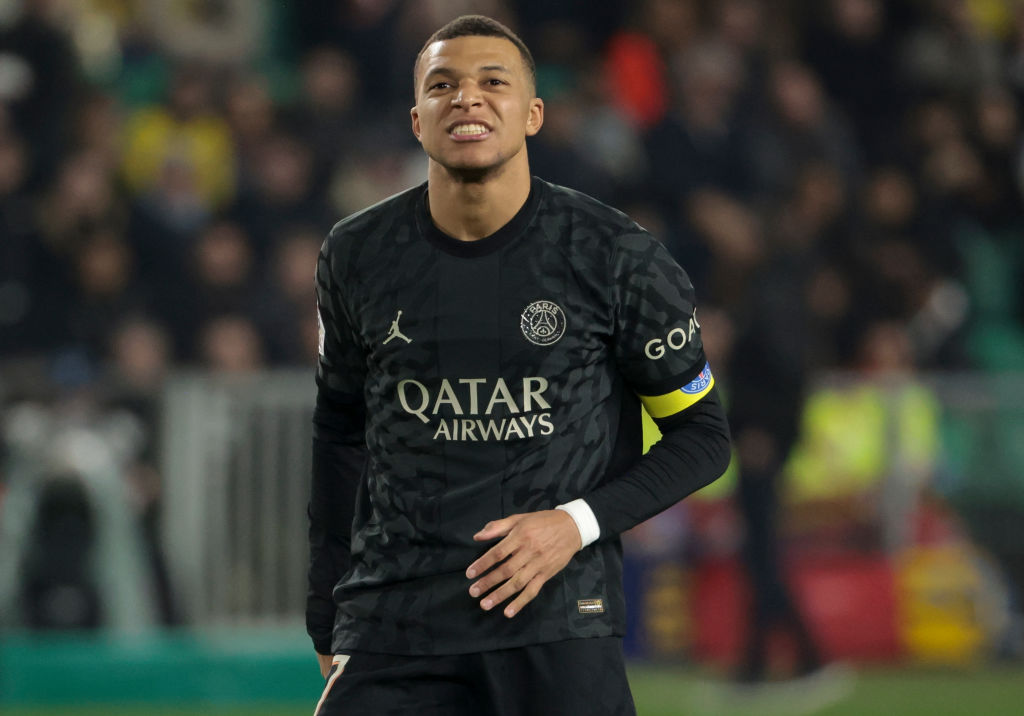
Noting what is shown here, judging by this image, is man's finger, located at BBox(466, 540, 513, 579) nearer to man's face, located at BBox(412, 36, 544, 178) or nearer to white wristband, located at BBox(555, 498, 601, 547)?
white wristband, located at BBox(555, 498, 601, 547)

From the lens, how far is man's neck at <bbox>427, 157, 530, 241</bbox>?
3890 mm

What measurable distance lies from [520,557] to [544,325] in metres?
0.52

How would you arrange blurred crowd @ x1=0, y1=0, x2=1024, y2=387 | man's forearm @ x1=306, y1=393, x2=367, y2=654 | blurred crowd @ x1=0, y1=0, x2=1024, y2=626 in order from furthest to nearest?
blurred crowd @ x1=0, y1=0, x2=1024, y2=387 < blurred crowd @ x1=0, y1=0, x2=1024, y2=626 < man's forearm @ x1=306, y1=393, x2=367, y2=654

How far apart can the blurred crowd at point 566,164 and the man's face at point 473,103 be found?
5663 mm

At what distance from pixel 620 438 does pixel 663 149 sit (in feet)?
26.9

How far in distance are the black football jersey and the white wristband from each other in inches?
2.3

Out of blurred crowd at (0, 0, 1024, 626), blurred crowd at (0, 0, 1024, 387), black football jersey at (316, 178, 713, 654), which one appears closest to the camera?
black football jersey at (316, 178, 713, 654)

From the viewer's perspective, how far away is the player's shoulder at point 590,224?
3.88 metres

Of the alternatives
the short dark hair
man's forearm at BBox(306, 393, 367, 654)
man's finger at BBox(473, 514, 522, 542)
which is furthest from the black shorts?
the short dark hair

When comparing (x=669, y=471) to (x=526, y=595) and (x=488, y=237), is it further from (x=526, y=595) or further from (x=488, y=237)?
(x=488, y=237)

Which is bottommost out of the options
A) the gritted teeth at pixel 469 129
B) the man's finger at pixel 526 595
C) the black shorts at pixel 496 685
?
the black shorts at pixel 496 685

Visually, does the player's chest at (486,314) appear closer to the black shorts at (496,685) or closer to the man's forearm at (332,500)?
the man's forearm at (332,500)

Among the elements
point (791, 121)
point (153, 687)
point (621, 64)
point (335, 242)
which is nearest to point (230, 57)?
point (621, 64)

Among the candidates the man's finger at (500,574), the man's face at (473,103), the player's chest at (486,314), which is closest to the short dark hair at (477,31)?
the man's face at (473,103)
